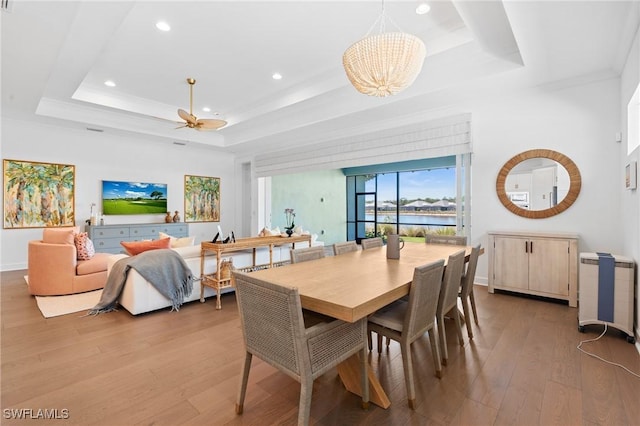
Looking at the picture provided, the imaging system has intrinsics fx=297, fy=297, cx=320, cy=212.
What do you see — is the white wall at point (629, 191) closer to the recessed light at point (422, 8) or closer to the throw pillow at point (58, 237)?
the recessed light at point (422, 8)

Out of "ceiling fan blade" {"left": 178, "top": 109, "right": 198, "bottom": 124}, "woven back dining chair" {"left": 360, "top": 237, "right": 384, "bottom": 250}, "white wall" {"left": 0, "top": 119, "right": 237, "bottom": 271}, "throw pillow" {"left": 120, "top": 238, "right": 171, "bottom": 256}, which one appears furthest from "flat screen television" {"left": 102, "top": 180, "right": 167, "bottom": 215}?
"woven back dining chair" {"left": 360, "top": 237, "right": 384, "bottom": 250}

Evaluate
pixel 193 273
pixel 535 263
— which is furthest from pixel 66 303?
pixel 535 263

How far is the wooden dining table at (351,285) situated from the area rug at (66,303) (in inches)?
112

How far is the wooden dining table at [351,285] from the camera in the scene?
146cm

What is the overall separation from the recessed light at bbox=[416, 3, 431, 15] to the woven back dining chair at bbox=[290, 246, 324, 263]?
2545 mm

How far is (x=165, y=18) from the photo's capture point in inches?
122

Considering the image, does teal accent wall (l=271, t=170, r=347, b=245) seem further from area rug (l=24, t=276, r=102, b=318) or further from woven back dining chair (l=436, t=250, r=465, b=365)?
woven back dining chair (l=436, t=250, r=465, b=365)

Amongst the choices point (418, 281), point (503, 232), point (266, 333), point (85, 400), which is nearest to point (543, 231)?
point (503, 232)

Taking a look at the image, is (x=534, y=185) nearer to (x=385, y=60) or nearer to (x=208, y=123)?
(x=385, y=60)

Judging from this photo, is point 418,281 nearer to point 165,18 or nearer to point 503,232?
point 503,232

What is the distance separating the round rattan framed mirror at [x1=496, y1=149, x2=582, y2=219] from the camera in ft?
12.2

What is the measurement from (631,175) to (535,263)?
1.37 m

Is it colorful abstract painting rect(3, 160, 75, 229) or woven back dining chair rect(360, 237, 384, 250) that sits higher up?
colorful abstract painting rect(3, 160, 75, 229)

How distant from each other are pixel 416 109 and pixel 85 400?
494cm
